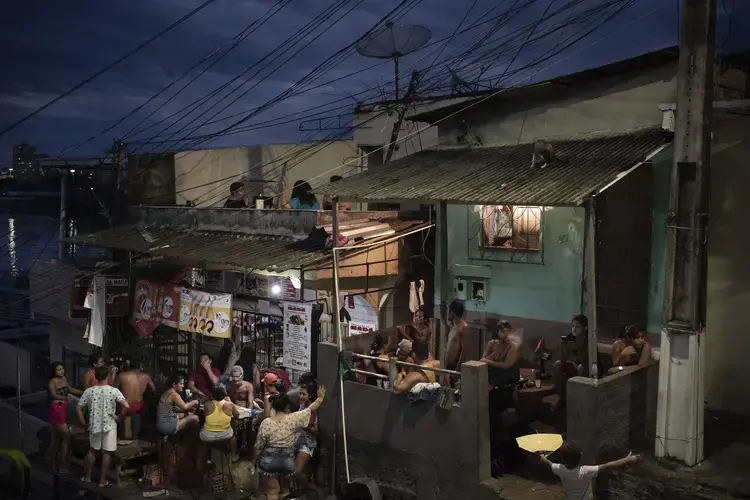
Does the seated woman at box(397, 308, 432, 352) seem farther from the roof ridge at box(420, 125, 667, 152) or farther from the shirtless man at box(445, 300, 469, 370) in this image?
the roof ridge at box(420, 125, 667, 152)

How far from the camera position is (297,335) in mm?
13344

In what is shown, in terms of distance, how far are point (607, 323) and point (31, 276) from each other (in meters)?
19.2

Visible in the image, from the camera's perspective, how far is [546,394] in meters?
11.2

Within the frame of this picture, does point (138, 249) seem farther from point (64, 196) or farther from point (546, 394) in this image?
point (546, 394)

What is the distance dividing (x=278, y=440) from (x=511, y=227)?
630 cm

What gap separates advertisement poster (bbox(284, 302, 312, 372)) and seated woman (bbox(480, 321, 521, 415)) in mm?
3694

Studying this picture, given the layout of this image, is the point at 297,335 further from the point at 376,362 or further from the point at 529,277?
the point at 529,277

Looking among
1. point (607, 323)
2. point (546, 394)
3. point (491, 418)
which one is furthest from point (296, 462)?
point (607, 323)

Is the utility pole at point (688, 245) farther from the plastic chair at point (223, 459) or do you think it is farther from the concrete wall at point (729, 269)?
the plastic chair at point (223, 459)

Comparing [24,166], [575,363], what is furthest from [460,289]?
[24,166]

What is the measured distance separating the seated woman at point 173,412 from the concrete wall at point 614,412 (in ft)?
24.6

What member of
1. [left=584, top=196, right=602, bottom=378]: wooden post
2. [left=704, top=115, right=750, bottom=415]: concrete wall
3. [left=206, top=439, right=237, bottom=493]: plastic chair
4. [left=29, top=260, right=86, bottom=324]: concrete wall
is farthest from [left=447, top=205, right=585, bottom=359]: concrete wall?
[left=29, top=260, right=86, bottom=324]: concrete wall

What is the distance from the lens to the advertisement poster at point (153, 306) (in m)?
15.7

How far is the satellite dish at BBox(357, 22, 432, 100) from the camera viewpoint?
18.8 metres
